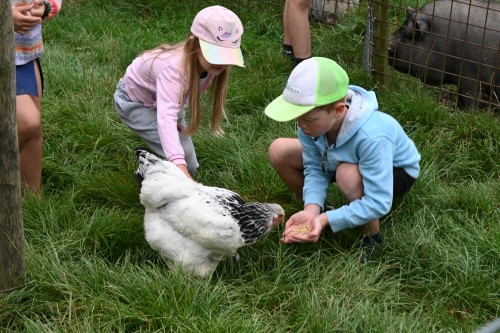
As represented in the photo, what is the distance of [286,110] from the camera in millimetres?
3527

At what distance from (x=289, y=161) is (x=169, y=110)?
62 cm

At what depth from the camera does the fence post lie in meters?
5.69

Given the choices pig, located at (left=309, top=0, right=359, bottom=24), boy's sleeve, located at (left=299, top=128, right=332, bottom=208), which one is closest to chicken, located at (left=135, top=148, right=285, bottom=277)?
boy's sleeve, located at (left=299, top=128, right=332, bottom=208)

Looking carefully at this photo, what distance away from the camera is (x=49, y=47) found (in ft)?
20.8

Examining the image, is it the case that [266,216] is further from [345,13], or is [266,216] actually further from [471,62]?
[345,13]

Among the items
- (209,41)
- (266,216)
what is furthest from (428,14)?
(266,216)

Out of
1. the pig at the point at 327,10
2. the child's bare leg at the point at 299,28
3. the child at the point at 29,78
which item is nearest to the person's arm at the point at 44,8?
the child at the point at 29,78

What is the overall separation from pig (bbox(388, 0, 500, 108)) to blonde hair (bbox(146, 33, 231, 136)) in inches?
70.6

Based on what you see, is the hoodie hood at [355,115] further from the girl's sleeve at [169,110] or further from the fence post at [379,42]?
the fence post at [379,42]

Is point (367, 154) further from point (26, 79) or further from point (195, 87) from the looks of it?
point (26, 79)

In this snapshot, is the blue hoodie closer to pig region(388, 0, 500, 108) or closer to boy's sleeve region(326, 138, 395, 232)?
boy's sleeve region(326, 138, 395, 232)

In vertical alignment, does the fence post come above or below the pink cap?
below

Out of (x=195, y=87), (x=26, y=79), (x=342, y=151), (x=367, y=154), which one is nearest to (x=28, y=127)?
(x=26, y=79)

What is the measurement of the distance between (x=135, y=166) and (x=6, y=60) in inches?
65.2
